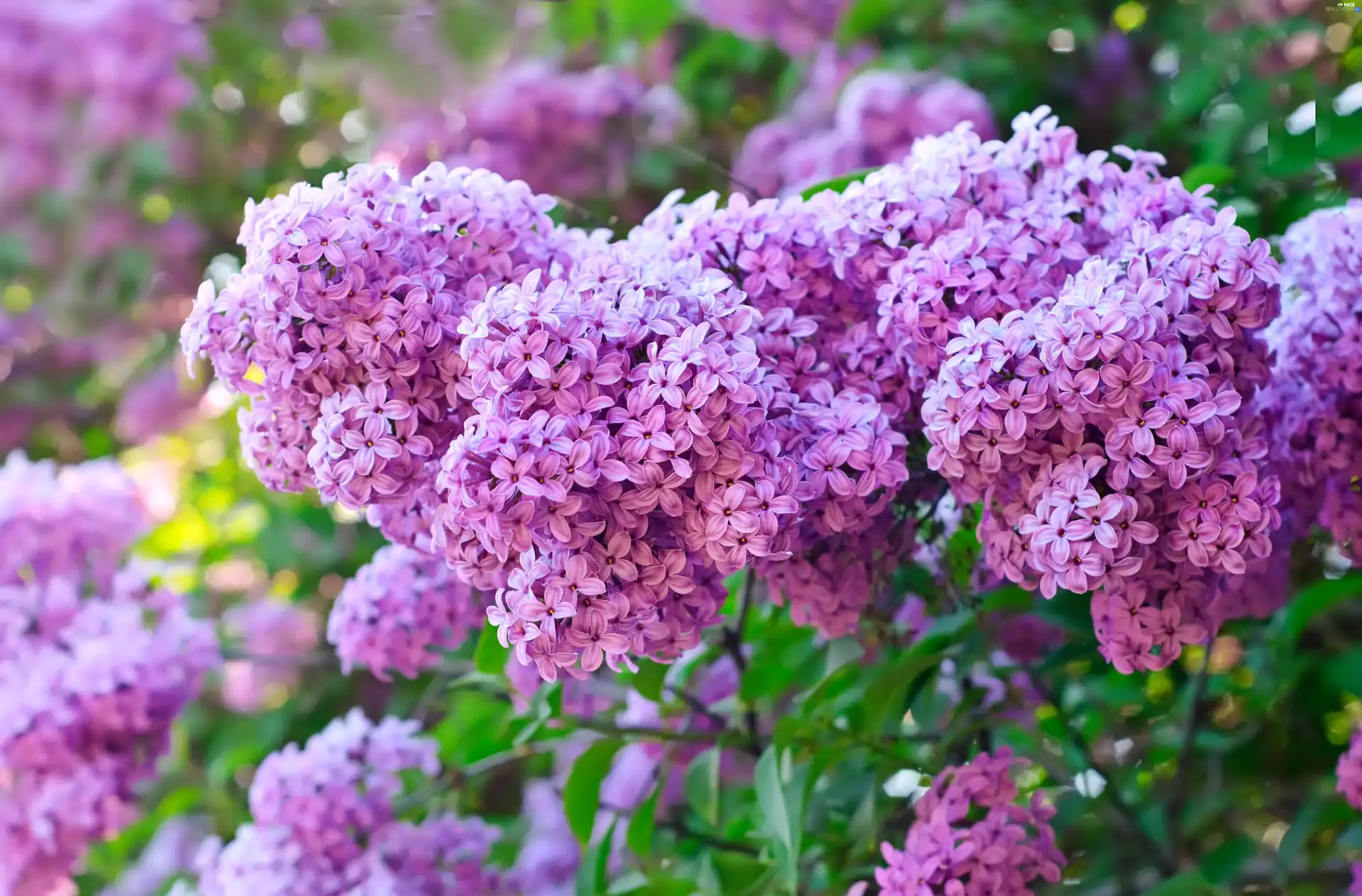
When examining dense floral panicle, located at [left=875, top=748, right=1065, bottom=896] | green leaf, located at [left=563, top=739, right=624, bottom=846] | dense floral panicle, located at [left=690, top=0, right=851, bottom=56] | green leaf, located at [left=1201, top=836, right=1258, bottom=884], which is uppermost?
dense floral panicle, located at [left=690, top=0, right=851, bottom=56]

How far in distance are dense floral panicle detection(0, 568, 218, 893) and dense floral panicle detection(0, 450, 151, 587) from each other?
62 mm

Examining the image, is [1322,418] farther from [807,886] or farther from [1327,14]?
[1327,14]

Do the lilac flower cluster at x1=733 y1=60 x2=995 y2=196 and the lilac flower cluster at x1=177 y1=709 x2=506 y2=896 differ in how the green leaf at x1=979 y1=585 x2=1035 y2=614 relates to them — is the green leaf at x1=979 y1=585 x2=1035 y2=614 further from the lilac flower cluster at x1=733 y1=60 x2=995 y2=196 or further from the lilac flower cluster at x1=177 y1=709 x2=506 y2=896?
the lilac flower cluster at x1=733 y1=60 x2=995 y2=196

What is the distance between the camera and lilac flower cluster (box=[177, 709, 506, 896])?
1.17 m

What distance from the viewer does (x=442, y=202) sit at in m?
0.90

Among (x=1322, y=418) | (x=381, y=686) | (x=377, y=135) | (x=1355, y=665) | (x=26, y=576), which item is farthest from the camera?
(x=377, y=135)

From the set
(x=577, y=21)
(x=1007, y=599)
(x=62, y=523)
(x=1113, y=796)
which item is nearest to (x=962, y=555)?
(x=1007, y=599)

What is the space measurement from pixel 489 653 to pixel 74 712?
21.8 inches

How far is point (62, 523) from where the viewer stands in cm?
157

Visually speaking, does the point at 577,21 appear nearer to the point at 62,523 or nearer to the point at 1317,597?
the point at 62,523

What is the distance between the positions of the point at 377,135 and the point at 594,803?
1550 mm

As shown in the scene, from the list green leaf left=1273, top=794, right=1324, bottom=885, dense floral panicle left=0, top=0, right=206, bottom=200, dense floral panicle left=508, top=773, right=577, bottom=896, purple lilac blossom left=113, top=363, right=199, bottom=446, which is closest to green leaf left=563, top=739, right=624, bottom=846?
dense floral panicle left=508, top=773, right=577, bottom=896

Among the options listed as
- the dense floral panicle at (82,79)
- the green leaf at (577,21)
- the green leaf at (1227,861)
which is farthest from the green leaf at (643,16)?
the green leaf at (1227,861)

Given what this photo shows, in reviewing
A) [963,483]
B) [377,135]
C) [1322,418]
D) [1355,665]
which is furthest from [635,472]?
[377,135]
